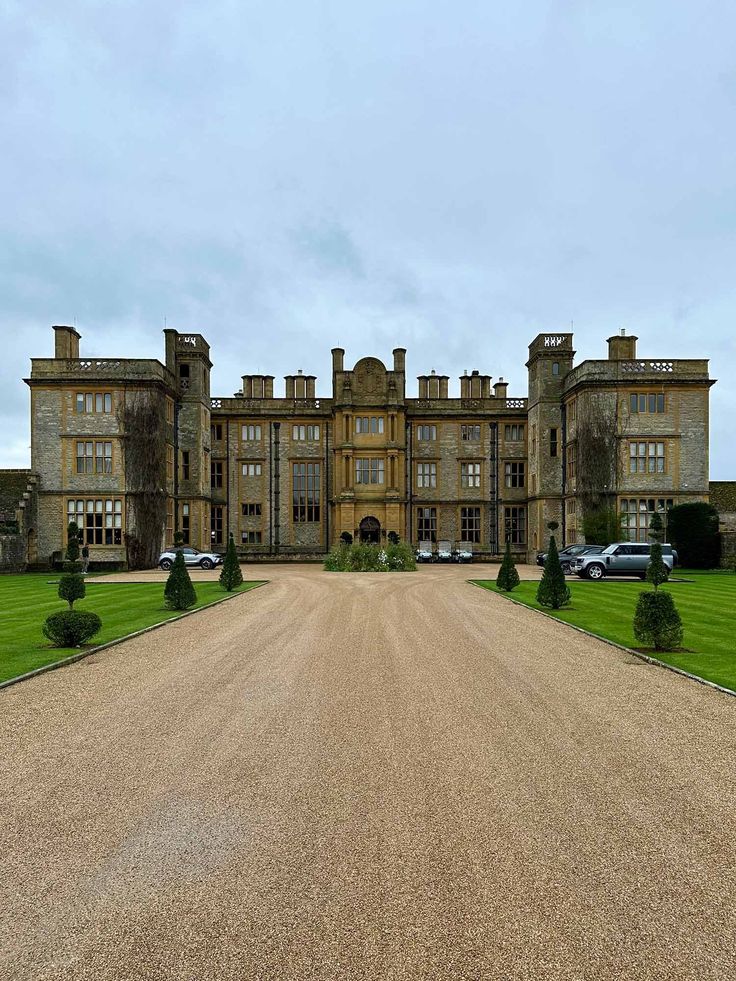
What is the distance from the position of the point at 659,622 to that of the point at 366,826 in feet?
31.9

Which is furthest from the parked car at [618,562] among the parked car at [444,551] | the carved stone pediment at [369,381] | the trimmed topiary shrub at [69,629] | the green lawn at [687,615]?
the trimmed topiary shrub at [69,629]

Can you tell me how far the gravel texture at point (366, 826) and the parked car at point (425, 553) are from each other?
132 feet

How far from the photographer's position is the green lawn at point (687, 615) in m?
13.2

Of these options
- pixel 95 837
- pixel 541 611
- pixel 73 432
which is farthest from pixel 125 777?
pixel 73 432

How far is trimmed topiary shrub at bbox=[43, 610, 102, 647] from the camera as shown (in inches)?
573

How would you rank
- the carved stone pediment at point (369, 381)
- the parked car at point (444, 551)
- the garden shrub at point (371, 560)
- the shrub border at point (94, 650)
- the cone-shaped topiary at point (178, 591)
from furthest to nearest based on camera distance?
the carved stone pediment at point (369, 381), the parked car at point (444, 551), the garden shrub at point (371, 560), the cone-shaped topiary at point (178, 591), the shrub border at point (94, 650)

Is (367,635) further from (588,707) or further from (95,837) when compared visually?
(95,837)

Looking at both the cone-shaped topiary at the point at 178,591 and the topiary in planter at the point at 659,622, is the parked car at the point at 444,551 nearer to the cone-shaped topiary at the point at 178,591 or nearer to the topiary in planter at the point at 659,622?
the cone-shaped topiary at the point at 178,591

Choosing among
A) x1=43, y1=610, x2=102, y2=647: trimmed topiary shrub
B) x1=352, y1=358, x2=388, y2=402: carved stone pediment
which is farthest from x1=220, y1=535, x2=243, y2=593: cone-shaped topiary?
x1=352, y1=358, x2=388, y2=402: carved stone pediment

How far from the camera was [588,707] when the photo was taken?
33.0 feet

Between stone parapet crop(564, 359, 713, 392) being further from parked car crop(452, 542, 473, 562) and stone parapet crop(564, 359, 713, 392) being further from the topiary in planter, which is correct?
the topiary in planter

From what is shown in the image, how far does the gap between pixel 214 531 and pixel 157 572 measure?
563 inches

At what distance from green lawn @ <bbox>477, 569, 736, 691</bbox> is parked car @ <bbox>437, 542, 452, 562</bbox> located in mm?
19290

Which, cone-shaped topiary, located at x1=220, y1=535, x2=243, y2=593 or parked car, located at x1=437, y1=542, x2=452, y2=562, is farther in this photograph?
parked car, located at x1=437, y1=542, x2=452, y2=562
